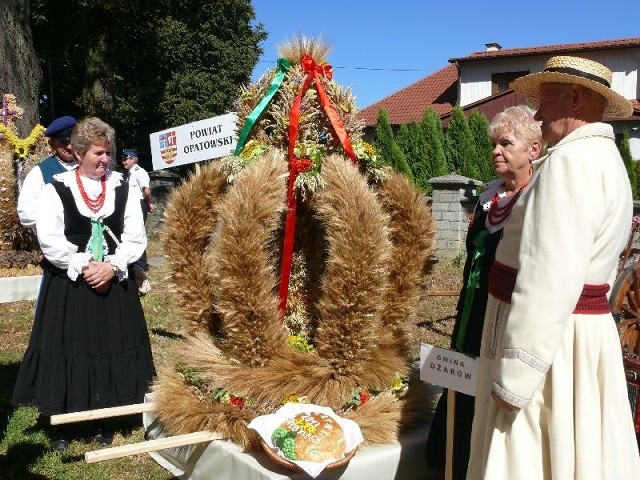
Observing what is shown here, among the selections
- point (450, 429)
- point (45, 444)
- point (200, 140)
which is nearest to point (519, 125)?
point (450, 429)

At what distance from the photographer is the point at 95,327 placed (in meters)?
3.68

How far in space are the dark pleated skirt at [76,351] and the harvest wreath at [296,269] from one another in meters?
0.40

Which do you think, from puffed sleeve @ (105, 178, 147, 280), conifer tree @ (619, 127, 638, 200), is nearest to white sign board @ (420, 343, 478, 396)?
puffed sleeve @ (105, 178, 147, 280)

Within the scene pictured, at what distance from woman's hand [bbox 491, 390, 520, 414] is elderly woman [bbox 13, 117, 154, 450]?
2.28m

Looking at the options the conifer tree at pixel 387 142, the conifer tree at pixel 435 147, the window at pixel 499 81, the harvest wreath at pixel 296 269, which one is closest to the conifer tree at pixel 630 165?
the conifer tree at pixel 435 147

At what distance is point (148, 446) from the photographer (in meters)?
2.72

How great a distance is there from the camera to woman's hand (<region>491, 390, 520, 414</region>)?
6.71 ft

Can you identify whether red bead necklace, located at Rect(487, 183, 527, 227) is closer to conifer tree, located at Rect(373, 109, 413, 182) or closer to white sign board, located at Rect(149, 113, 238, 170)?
white sign board, located at Rect(149, 113, 238, 170)

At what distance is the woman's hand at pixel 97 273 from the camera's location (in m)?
3.57

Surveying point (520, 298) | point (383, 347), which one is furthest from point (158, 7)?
point (520, 298)

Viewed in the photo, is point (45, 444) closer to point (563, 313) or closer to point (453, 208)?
point (563, 313)

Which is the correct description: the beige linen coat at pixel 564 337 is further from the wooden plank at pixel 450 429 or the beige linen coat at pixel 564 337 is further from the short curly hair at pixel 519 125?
the short curly hair at pixel 519 125

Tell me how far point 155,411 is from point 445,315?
4.80 m

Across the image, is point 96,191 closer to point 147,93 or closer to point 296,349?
point 296,349
